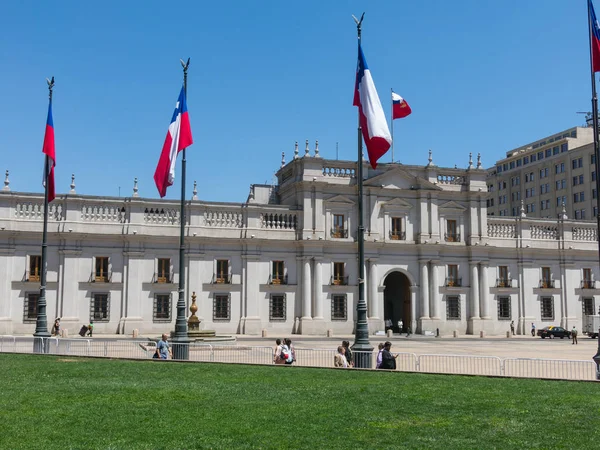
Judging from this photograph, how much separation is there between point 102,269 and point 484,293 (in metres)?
34.1

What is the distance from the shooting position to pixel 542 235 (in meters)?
66.7

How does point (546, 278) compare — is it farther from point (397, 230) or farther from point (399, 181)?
point (399, 181)

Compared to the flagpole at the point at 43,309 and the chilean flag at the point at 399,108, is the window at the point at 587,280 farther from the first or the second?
the flagpole at the point at 43,309

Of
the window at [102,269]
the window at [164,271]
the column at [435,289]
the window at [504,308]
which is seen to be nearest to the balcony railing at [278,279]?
the window at [164,271]

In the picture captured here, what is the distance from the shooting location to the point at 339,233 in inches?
2375

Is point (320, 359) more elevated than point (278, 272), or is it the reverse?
point (278, 272)

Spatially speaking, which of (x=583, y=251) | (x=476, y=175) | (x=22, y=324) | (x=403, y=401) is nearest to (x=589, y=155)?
(x=583, y=251)

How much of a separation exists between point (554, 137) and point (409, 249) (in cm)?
6694

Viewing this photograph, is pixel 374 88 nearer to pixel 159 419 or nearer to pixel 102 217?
pixel 159 419

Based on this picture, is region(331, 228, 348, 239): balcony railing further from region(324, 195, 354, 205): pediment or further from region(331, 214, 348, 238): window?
region(324, 195, 354, 205): pediment

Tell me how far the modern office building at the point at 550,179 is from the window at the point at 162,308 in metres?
56.4

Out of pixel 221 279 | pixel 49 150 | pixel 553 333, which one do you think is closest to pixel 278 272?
pixel 221 279

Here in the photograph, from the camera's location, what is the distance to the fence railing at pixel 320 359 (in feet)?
80.1

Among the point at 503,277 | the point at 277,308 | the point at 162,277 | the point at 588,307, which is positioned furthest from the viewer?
the point at 588,307
